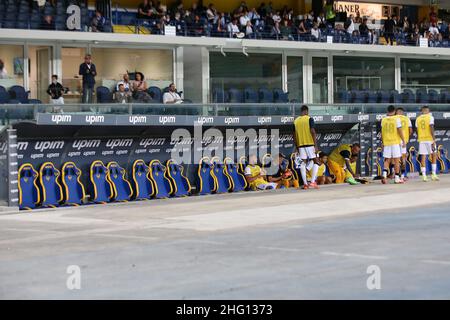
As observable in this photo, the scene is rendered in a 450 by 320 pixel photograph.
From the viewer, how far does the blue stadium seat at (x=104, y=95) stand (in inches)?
1022

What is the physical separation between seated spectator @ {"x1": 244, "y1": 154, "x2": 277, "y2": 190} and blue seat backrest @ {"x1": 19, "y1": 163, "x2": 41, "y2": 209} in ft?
19.5

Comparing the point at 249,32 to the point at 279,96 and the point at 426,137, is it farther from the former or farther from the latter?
the point at 426,137

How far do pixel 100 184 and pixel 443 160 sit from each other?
12825mm

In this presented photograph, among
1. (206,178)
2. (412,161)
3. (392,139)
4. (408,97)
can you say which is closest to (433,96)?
(408,97)

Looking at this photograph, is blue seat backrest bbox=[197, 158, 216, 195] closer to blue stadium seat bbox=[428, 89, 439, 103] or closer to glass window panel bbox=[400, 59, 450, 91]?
blue stadium seat bbox=[428, 89, 439, 103]

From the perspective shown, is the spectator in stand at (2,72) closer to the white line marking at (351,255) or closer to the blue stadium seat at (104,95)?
the blue stadium seat at (104,95)

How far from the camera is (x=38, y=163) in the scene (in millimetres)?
18891

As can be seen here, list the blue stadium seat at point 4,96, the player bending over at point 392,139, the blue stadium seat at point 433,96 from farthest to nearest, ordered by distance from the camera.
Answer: the blue stadium seat at point 433,96, the blue stadium seat at point 4,96, the player bending over at point 392,139

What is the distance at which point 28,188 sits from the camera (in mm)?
18094

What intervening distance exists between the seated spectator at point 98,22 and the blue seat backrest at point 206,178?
9.75 m

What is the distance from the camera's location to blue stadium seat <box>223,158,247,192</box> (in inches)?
860

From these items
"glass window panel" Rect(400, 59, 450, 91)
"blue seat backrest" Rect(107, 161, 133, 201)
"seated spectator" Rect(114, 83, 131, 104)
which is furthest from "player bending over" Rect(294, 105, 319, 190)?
"glass window panel" Rect(400, 59, 450, 91)

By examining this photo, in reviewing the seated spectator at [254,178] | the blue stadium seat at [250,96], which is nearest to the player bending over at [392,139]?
the seated spectator at [254,178]

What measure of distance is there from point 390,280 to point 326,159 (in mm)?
15481
